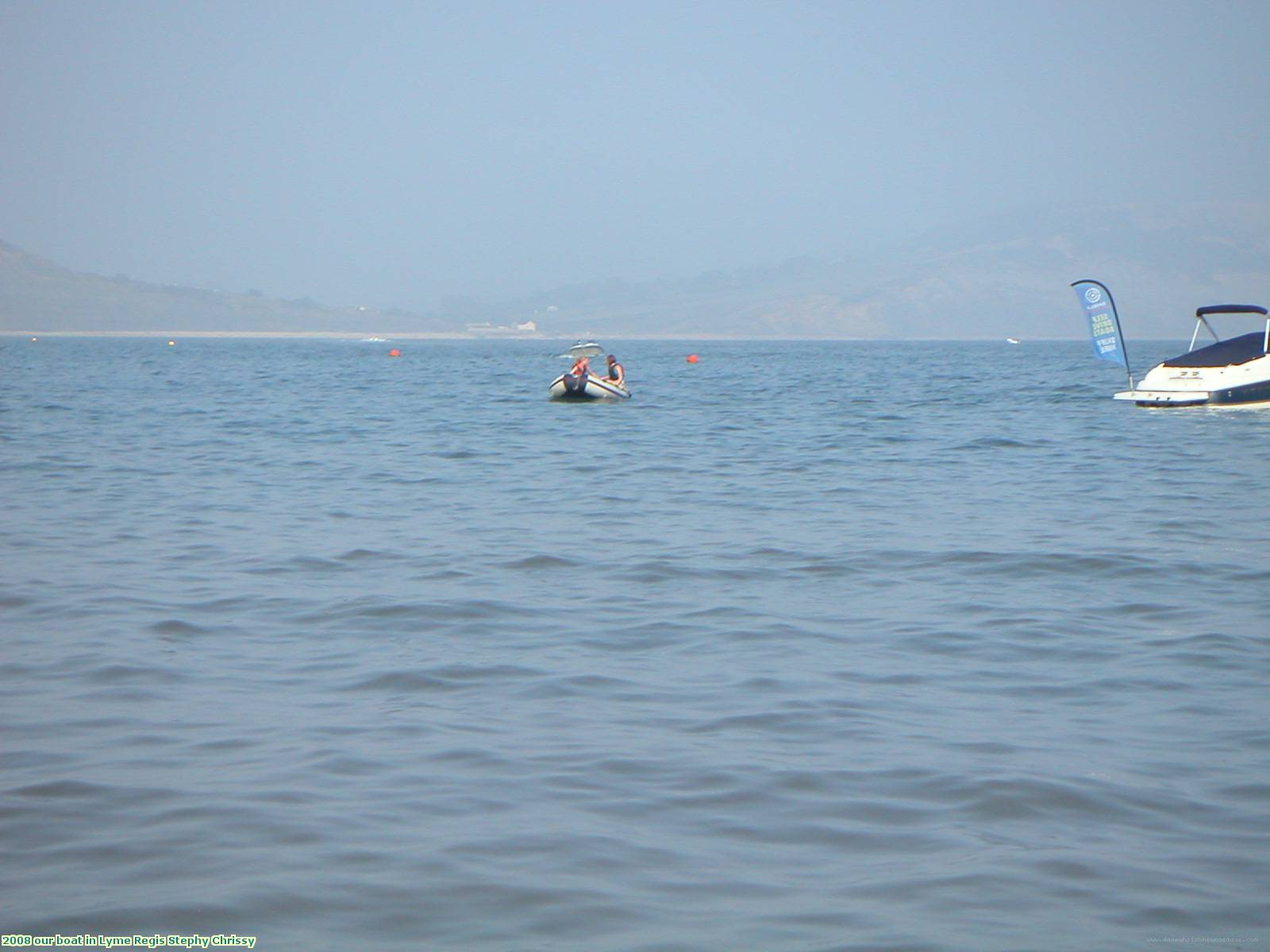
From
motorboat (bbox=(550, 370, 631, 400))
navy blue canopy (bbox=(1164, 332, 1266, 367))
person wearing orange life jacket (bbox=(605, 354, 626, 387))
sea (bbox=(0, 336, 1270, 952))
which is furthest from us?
person wearing orange life jacket (bbox=(605, 354, 626, 387))

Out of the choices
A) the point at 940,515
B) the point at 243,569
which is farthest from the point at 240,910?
the point at 940,515

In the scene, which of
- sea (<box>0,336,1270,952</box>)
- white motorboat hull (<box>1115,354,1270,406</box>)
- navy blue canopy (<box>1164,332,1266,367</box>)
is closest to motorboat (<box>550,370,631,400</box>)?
white motorboat hull (<box>1115,354,1270,406</box>)

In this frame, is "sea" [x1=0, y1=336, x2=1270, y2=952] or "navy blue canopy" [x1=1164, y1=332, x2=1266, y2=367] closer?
"sea" [x1=0, y1=336, x2=1270, y2=952]

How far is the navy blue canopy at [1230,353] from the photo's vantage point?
118 feet

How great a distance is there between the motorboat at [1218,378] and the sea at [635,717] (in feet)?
53.4

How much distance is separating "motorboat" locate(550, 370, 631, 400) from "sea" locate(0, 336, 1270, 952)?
21.7 meters

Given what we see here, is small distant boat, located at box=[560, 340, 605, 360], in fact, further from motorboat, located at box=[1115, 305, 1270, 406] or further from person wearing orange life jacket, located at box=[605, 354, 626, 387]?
motorboat, located at box=[1115, 305, 1270, 406]

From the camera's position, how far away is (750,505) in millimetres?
18219

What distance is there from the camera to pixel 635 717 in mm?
8227

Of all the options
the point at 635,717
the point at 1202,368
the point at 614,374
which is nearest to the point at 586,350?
the point at 614,374

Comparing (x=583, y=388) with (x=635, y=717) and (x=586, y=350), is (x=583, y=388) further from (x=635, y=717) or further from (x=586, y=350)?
(x=635, y=717)

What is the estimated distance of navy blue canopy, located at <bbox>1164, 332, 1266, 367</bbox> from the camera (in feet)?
118

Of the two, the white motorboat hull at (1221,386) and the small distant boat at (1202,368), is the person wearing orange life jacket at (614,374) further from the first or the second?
the white motorboat hull at (1221,386)

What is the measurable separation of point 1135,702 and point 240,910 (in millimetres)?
5660
